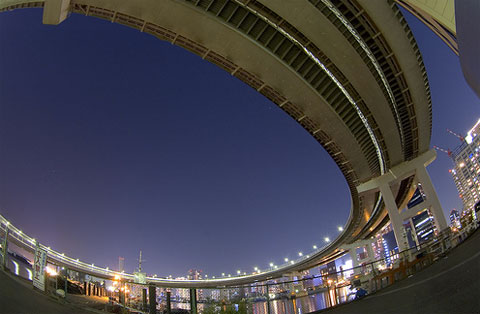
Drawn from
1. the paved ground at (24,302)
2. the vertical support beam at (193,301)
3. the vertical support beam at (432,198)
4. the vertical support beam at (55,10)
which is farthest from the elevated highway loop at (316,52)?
the vertical support beam at (193,301)

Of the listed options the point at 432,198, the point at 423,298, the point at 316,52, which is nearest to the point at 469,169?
the point at 432,198

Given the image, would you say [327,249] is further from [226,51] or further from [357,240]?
[226,51]

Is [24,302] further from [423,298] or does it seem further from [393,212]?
[393,212]

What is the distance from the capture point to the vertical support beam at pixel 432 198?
108 ft

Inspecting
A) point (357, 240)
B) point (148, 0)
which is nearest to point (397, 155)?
point (148, 0)

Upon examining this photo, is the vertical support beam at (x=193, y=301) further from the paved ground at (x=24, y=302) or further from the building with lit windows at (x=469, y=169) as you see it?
the building with lit windows at (x=469, y=169)

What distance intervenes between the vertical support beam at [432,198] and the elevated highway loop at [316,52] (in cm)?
639

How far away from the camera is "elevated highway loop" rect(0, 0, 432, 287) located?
1714 centimetres

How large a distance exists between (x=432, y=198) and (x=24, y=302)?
38.8 metres

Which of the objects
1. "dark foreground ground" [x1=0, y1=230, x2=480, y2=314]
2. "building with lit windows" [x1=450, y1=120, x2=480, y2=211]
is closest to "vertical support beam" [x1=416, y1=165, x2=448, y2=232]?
"dark foreground ground" [x1=0, y1=230, x2=480, y2=314]

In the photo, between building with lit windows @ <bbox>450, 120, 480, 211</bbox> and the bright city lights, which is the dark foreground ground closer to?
the bright city lights

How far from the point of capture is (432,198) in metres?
34.0

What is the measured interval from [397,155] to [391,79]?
40.6 feet

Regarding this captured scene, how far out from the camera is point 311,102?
2428cm
